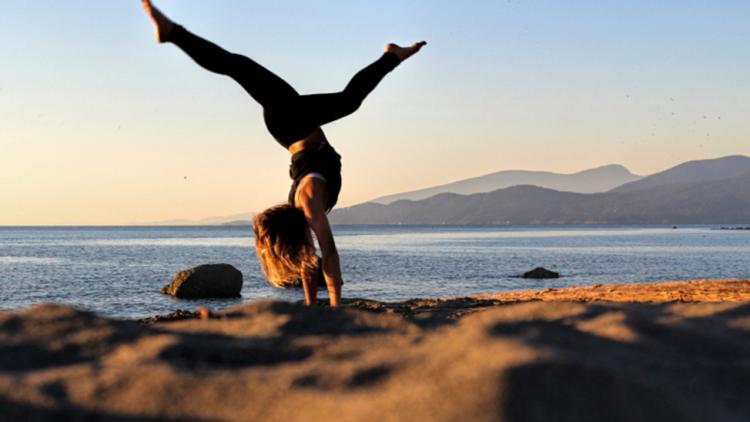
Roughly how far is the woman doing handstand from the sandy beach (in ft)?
7.98

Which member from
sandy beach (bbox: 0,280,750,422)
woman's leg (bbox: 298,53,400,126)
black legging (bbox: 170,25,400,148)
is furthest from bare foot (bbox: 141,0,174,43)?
sandy beach (bbox: 0,280,750,422)

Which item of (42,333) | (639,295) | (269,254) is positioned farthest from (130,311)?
(42,333)

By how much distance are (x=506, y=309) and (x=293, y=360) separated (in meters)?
0.87

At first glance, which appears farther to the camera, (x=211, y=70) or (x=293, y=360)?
(x=211, y=70)

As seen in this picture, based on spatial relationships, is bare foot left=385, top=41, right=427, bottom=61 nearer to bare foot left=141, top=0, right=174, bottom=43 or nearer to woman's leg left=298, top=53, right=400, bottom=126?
woman's leg left=298, top=53, right=400, bottom=126

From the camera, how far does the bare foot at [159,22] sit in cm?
444

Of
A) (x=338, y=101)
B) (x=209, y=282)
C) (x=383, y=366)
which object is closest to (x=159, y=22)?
(x=338, y=101)

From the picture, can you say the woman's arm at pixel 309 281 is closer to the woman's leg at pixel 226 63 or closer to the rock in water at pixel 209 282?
the woman's leg at pixel 226 63

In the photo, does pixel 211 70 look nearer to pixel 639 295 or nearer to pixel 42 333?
pixel 42 333

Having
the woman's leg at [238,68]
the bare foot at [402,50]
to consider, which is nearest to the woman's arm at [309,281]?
the woman's leg at [238,68]

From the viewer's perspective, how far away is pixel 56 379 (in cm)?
208

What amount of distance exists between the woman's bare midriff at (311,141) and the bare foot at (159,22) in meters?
1.30

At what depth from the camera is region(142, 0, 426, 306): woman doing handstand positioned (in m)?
5.09

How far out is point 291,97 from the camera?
201 inches
